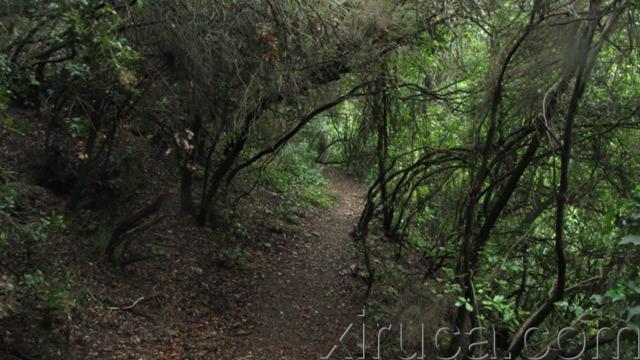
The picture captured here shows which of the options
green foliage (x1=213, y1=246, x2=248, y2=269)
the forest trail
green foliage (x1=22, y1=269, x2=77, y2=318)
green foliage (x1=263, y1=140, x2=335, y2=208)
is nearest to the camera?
green foliage (x1=22, y1=269, x2=77, y2=318)

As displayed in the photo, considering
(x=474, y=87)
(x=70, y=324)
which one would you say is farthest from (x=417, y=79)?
(x=70, y=324)

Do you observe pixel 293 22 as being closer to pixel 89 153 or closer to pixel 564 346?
pixel 89 153

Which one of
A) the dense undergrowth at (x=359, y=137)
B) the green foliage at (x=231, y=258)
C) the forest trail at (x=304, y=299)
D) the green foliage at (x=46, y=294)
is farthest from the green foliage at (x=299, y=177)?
the green foliage at (x=46, y=294)

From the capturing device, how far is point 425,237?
34.5 ft

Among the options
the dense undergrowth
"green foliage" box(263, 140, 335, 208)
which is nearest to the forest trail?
the dense undergrowth

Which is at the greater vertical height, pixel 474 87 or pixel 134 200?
pixel 474 87

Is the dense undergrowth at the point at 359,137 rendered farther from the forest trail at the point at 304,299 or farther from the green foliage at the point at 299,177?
the green foliage at the point at 299,177

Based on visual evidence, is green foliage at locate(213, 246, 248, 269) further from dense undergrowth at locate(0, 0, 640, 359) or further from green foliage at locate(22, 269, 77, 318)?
green foliage at locate(22, 269, 77, 318)

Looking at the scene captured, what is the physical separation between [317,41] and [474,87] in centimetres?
256

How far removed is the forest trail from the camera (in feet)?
24.3

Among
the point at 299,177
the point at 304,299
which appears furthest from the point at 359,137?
the point at 299,177

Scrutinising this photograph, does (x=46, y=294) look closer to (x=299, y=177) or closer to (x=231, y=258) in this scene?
(x=231, y=258)

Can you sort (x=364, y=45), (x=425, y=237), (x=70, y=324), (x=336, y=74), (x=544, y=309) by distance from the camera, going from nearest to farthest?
1. (x=544, y=309)
2. (x=70, y=324)
3. (x=364, y=45)
4. (x=336, y=74)
5. (x=425, y=237)

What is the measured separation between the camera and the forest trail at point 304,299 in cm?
741
